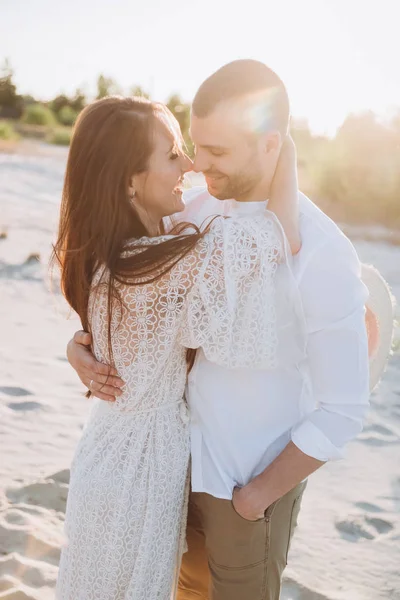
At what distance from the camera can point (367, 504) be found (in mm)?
3758

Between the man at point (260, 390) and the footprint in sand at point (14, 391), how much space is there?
2.84 meters

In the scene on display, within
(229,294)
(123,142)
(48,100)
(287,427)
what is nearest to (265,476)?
(287,427)

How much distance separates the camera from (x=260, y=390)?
1971 mm

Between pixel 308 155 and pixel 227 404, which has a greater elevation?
pixel 227 404

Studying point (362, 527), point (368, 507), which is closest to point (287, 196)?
point (362, 527)

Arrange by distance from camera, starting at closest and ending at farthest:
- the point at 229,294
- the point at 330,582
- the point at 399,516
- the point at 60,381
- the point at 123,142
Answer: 1. the point at 229,294
2. the point at 123,142
3. the point at 330,582
4. the point at 399,516
5. the point at 60,381

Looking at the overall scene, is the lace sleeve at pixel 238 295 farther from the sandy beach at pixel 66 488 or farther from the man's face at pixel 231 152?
the sandy beach at pixel 66 488

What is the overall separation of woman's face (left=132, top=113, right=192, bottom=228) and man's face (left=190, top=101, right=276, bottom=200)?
0.24ft

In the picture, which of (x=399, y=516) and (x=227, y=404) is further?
(x=399, y=516)

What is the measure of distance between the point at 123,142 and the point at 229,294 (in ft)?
1.80

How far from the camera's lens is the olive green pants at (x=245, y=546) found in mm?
1975

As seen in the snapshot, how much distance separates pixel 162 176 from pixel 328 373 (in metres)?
0.77

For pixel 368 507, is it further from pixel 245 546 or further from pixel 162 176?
pixel 162 176

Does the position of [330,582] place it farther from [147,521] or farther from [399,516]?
[147,521]
